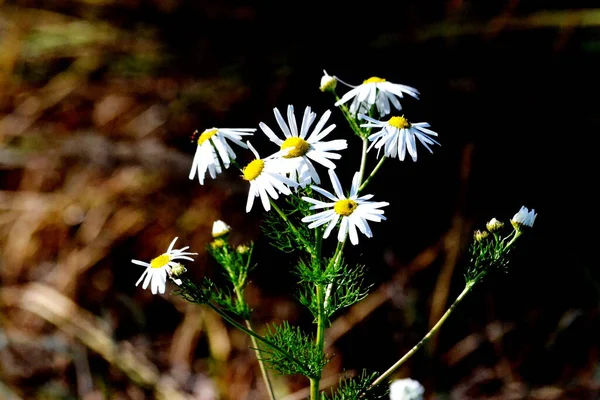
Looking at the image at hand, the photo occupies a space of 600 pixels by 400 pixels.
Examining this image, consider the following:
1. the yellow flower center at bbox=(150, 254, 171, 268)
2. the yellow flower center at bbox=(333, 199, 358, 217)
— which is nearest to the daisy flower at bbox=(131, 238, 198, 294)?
the yellow flower center at bbox=(150, 254, 171, 268)

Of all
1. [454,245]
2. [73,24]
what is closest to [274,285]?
[454,245]

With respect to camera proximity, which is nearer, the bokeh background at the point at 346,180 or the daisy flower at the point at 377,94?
the daisy flower at the point at 377,94

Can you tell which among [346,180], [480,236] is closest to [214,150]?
[480,236]

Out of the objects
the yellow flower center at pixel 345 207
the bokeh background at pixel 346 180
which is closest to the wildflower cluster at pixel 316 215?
the yellow flower center at pixel 345 207

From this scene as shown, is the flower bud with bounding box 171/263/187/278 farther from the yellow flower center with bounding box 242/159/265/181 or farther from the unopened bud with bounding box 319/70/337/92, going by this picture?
the unopened bud with bounding box 319/70/337/92

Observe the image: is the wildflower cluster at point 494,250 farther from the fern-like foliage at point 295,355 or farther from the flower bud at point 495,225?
the fern-like foliage at point 295,355

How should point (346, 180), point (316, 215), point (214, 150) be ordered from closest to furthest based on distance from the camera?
point (316, 215), point (214, 150), point (346, 180)

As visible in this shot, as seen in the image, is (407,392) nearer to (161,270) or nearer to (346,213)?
(346,213)
